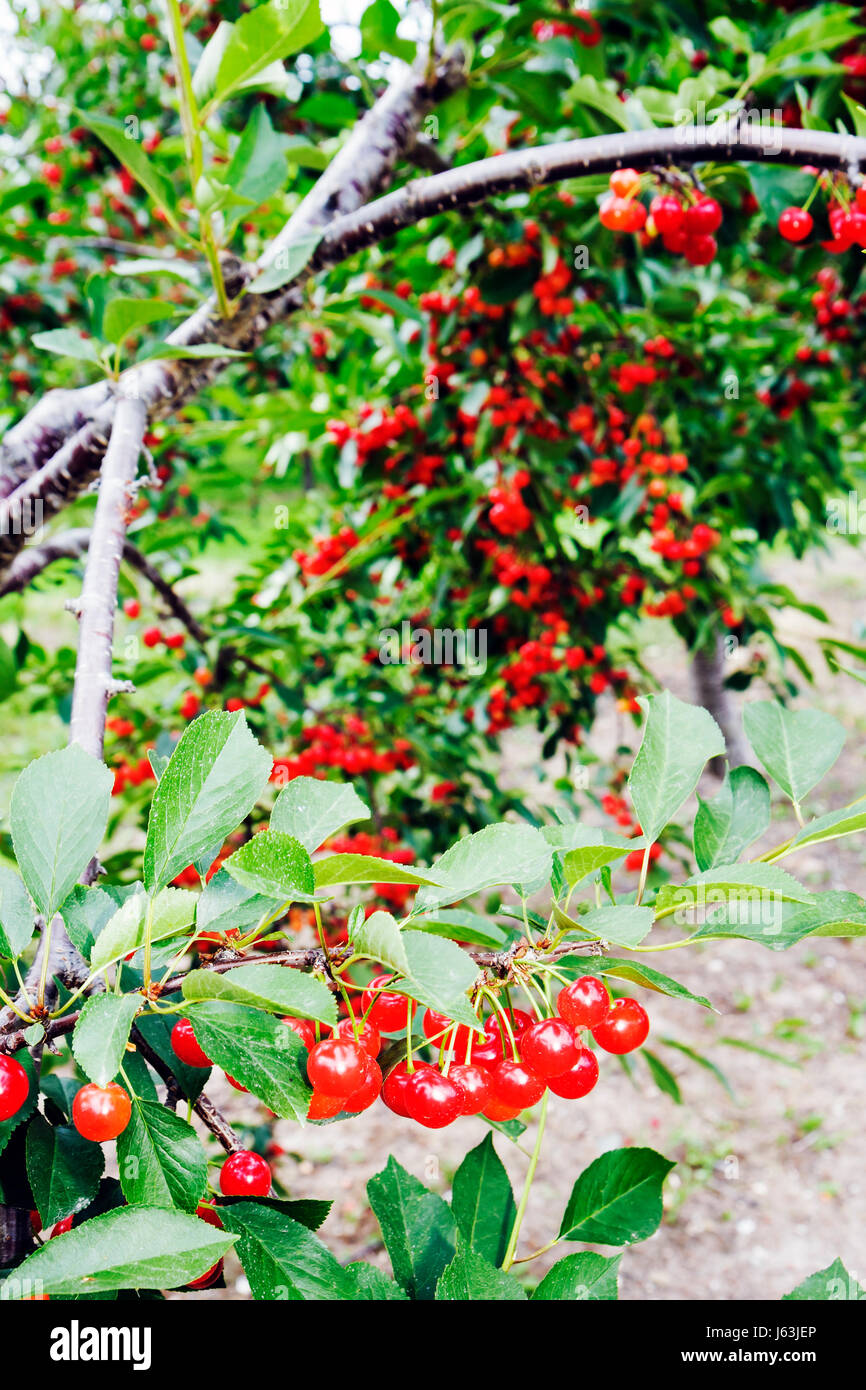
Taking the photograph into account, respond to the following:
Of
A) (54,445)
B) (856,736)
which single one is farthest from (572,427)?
(856,736)

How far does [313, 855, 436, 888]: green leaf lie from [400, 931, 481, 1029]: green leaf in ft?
0.12

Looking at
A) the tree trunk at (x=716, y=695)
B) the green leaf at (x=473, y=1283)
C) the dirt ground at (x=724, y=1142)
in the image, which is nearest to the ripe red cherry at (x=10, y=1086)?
the green leaf at (x=473, y=1283)

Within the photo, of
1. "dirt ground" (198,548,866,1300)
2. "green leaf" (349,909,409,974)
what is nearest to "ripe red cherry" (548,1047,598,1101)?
"green leaf" (349,909,409,974)

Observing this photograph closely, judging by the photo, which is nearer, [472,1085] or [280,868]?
[280,868]

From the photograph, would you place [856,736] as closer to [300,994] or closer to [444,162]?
[444,162]

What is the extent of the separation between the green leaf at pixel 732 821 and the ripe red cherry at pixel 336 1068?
0.28 metres

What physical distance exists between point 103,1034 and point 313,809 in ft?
0.61

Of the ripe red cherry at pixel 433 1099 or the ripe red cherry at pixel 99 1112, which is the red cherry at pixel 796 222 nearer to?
the ripe red cherry at pixel 433 1099

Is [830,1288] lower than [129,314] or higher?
lower

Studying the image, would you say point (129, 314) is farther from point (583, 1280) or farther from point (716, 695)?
point (716, 695)

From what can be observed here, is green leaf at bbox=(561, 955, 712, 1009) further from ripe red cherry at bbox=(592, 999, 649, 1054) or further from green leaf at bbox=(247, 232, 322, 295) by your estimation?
green leaf at bbox=(247, 232, 322, 295)

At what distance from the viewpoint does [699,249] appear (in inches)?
53.1

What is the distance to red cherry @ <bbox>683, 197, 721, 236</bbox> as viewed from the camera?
1.23m

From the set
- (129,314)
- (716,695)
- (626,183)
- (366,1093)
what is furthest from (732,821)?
(716,695)
